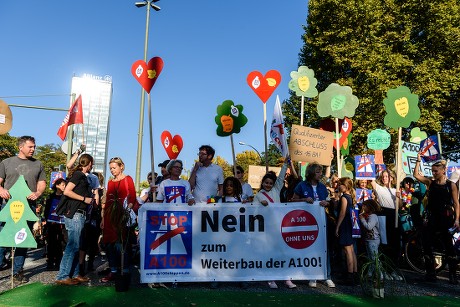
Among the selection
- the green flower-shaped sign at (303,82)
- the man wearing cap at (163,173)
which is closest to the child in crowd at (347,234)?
the man wearing cap at (163,173)

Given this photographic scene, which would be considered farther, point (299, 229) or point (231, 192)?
point (231, 192)

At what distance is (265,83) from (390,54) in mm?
12801

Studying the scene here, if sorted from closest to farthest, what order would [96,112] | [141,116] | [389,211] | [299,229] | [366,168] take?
[299,229] → [389,211] → [366,168] → [141,116] → [96,112]

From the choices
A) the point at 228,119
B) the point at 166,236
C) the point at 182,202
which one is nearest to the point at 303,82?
the point at 228,119

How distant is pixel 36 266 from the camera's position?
7.27 meters

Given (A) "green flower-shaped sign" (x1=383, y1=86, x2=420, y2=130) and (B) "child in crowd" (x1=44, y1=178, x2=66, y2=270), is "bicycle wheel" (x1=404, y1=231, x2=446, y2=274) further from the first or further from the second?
(B) "child in crowd" (x1=44, y1=178, x2=66, y2=270)

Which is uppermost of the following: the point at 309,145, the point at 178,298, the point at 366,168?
the point at 309,145

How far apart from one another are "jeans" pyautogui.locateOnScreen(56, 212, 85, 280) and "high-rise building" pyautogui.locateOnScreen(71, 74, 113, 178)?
477ft

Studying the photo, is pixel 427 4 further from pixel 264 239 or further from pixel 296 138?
pixel 264 239

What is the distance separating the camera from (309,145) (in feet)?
25.8

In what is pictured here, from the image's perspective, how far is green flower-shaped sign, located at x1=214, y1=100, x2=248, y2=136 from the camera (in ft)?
28.5

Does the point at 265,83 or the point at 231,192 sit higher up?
the point at 265,83

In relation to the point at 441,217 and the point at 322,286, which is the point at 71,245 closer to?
the point at 322,286

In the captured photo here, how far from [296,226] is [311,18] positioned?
59.9ft
